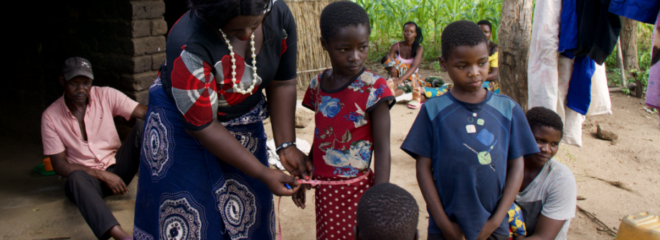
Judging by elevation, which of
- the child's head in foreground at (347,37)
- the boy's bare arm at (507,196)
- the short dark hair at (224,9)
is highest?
the short dark hair at (224,9)

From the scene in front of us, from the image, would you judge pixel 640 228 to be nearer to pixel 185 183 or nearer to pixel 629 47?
pixel 185 183

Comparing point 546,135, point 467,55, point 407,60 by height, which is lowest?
point 407,60

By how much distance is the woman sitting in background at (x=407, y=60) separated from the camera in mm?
6770

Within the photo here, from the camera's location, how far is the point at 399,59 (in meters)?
6.97

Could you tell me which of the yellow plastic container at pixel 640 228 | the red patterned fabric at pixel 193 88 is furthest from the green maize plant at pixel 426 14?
the red patterned fabric at pixel 193 88

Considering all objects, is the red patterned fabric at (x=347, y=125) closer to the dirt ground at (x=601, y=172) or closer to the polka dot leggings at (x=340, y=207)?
the polka dot leggings at (x=340, y=207)

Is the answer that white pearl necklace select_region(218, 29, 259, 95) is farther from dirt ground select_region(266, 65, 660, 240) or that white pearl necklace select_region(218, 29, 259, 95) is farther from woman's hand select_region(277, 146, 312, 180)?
dirt ground select_region(266, 65, 660, 240)

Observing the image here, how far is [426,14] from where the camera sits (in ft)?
28.5

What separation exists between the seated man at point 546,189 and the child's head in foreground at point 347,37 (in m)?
0.91

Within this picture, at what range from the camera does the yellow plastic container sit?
210 cm

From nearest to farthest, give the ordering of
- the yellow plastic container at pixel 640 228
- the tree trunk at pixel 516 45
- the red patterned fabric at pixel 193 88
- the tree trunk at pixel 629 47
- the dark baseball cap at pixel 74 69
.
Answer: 1. the red patterned fabric at pixel 193 88
2. the yellow plastic container at pixel 640 228
3. the dark baseball cap at pixel 74 69
4. the tree trunk at pixel 516 45
5. the tree trunk at pixel 629 47

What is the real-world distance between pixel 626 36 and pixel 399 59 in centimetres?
342

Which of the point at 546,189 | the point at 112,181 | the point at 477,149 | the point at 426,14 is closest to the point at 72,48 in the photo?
the point at 112,181

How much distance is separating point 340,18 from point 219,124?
0.64m
